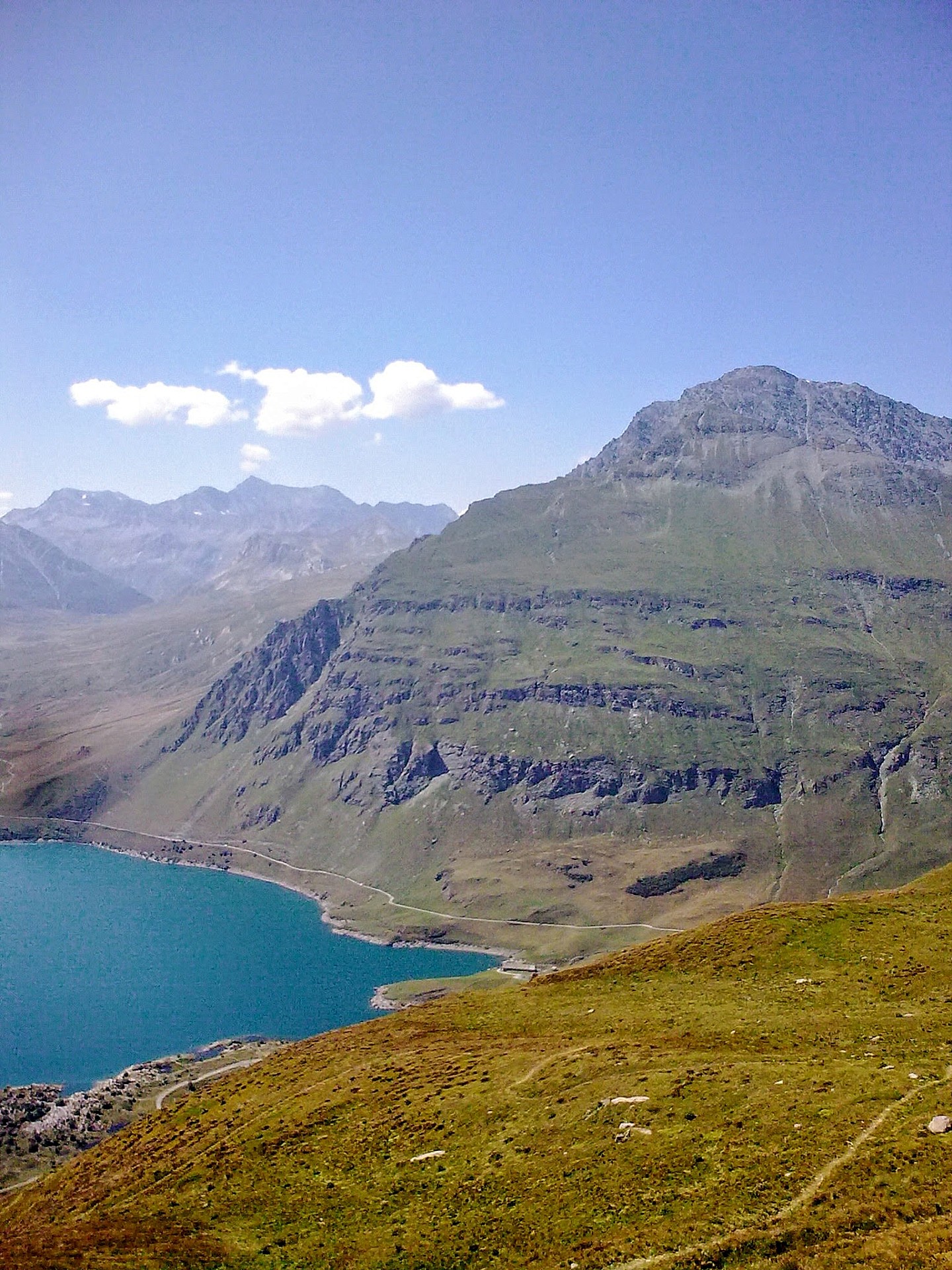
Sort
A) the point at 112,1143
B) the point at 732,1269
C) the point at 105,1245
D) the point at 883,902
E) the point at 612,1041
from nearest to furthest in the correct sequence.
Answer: the point at 732,1269 → the point at 105,1245 → the point at 612,1041 → the point at 112,1143 → the point at 883,902

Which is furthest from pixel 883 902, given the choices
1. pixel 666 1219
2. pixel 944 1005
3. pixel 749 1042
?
pixel 666 1219

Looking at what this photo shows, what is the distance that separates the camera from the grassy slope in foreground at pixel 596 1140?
133 ft

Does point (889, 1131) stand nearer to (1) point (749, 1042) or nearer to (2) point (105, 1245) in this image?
(1) point (749, 1042)

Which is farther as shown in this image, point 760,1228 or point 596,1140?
point 596,1140

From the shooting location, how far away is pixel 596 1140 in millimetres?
51875

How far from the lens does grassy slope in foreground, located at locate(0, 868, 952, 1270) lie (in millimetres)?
40594

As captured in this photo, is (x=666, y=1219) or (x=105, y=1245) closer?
(x=666, y=1219)

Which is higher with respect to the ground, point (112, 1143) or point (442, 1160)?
point (442, 1160)

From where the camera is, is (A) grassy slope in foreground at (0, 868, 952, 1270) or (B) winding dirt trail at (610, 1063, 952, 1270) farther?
(A) grassy slope in foreground at (0, 868, 952, 1270)

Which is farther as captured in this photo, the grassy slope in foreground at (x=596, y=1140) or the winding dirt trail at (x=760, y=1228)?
the grassy slope in foreground at (x=596, y=1140)

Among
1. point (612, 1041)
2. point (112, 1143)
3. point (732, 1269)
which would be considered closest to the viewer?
point (732, 1269)

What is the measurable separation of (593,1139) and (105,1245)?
92.8 feet

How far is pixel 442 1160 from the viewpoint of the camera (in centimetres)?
5531

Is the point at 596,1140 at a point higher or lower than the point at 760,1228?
lower
